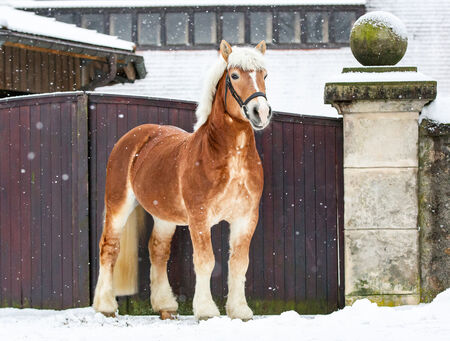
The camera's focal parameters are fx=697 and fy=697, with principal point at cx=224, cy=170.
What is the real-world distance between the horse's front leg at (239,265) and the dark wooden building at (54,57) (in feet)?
16.7

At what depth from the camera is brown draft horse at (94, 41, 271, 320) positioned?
213 inches

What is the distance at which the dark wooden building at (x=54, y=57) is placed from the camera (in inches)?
384

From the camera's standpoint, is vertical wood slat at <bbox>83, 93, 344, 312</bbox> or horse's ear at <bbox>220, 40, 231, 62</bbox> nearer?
horse's ear at <bbox>220, 40, 231, 62</bbox>

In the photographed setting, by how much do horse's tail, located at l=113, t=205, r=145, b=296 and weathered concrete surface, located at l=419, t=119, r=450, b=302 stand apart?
8.64 feet

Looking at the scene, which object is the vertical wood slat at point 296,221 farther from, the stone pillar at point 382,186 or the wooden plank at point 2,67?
the wooden plank at point 2,67

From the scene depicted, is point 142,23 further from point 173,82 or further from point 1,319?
point 1,319

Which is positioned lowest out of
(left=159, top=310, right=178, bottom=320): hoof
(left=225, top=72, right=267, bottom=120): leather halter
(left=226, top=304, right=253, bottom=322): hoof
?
(left=159, top=310, right=178, bottom=320): hoof

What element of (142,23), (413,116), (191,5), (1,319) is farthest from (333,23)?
(1,319)

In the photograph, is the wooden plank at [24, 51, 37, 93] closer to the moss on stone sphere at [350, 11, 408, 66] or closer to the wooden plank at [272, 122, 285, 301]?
the wooden plank at [272, 122, 285, 301]

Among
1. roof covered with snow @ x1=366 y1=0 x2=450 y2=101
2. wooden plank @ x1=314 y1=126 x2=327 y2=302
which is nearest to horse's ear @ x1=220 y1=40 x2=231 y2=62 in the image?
wooden plank @ x1=314 y1=126 x2=327 y2=302

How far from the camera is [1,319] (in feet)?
21.4

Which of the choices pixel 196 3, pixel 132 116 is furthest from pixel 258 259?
pixel 196 3

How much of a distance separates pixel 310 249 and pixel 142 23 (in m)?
12.6

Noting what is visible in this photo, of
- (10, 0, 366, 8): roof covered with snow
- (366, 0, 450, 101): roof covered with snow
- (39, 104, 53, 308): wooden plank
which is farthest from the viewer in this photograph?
(10, 0, 366, 8): roof covered with snow
